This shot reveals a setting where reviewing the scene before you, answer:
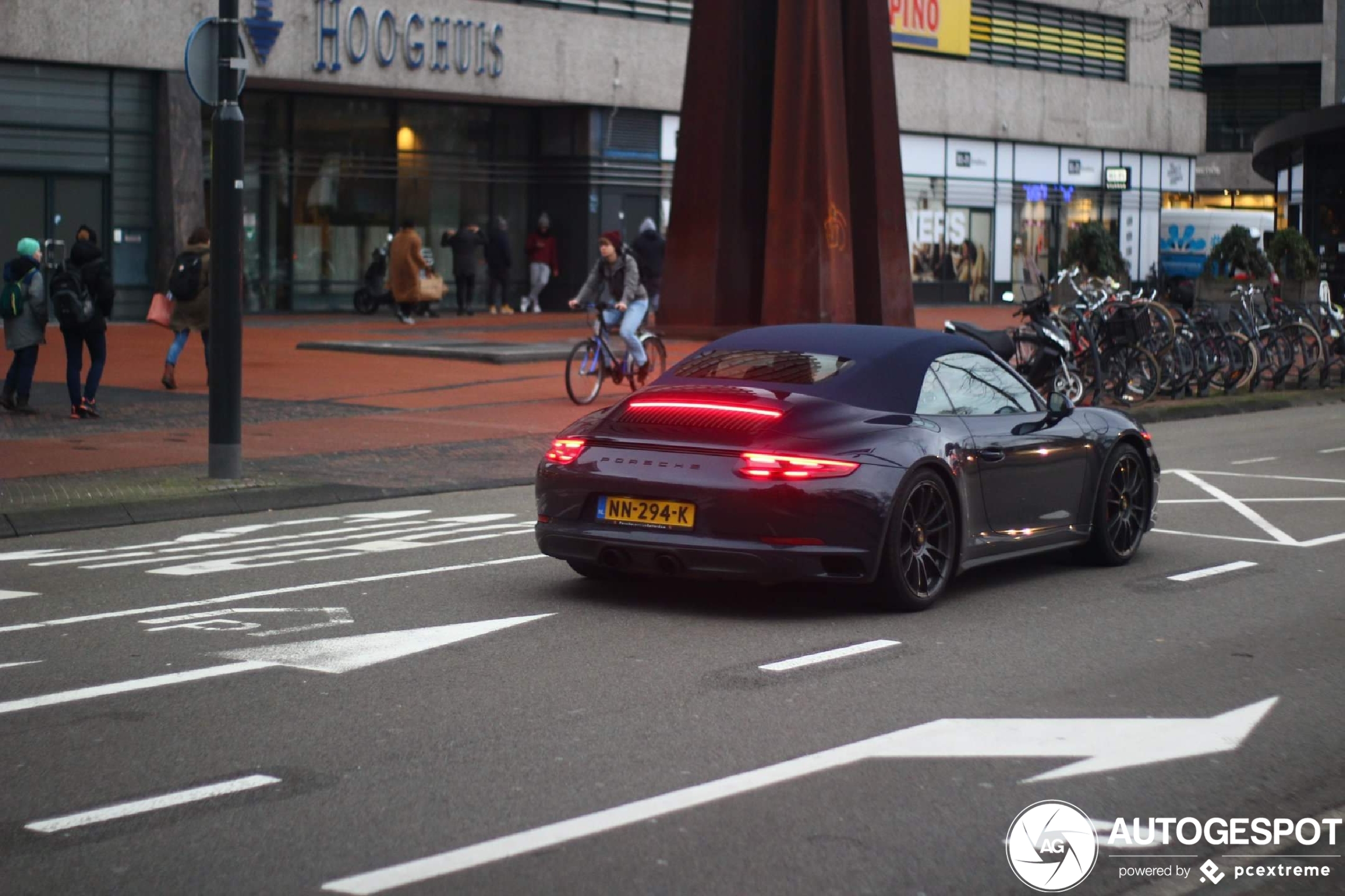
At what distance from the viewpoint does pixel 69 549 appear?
35.1 feet

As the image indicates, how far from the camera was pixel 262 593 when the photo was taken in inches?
358

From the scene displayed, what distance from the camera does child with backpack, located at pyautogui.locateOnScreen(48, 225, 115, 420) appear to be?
17.3 metres

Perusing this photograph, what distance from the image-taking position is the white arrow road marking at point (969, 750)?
5133mm

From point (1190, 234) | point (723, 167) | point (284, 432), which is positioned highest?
point (1190, 234)

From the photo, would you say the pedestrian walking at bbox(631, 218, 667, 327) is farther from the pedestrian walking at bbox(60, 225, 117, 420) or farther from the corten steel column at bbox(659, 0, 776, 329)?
the pedestrian walking at bbox(60, 225, 117, 420)

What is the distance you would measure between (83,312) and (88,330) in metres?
0.17

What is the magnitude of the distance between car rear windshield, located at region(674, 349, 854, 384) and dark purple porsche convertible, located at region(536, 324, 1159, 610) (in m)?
0.01

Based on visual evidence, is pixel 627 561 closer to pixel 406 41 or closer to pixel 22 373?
pixel 22 373

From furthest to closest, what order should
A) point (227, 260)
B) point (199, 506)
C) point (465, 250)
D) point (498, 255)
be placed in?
point (498, 255) < point (465, 250) < point (227, 260) < point (199, 506)

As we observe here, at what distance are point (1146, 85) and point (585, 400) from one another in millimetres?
39591

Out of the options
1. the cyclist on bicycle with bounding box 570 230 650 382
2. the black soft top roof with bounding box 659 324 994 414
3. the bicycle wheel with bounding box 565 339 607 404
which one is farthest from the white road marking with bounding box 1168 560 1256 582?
the cyclist on bicycle with bounding box 570 230 650 382

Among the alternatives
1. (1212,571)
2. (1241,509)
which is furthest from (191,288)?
(1212,571)

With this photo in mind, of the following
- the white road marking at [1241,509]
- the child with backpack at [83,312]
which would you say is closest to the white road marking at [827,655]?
the white road marking at [1241,509]

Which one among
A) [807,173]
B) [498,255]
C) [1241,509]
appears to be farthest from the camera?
[498,255]
